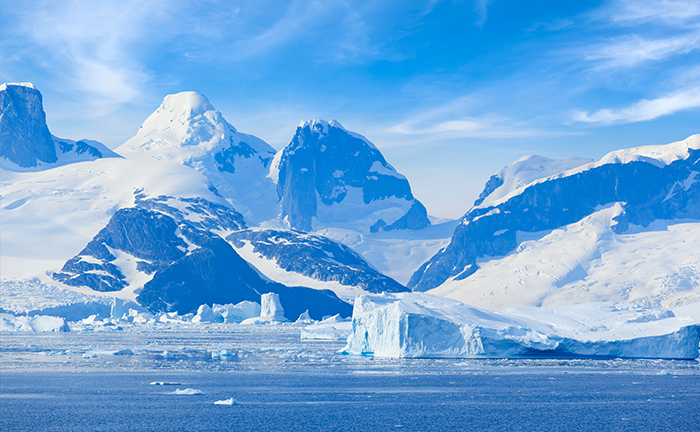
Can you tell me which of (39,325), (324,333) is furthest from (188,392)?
(39,325)

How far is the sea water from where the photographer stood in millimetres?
45812

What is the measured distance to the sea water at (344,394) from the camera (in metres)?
45.8

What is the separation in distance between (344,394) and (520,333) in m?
30.9

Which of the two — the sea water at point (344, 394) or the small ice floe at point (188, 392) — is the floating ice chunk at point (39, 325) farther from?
the small ice floe at point (188, 392)

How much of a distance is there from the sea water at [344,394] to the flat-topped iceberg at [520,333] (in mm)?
1966

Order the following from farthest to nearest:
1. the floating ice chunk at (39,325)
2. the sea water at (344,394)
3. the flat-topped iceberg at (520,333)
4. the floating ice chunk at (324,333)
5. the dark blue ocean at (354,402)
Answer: the floating ice chunk at (39,325), the floating ice chunk at (324,333), the flat-topped iceberg at (520,333), the sea water at (344,394), the dark blue ocean at (354,402)

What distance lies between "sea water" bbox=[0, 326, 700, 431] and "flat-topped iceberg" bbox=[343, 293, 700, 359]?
1.97 meters

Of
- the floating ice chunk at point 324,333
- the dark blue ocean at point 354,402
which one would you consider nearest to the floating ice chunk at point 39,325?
the floating ice chunk at point 324,333

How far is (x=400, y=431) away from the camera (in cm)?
4353

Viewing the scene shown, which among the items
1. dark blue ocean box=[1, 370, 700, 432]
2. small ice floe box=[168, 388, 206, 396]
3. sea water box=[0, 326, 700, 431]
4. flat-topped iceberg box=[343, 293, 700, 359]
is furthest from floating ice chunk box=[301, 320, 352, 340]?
small ice floe box=[168, 388, 206, 396]

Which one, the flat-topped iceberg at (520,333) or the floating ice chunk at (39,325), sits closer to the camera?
the flat-topped iceberg at (520,333)

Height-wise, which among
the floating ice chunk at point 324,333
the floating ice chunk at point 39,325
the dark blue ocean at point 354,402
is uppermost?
the floating ice chunk at point 39,325

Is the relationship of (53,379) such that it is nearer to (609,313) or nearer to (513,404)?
(513,404)

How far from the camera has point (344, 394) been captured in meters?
57.8
